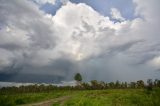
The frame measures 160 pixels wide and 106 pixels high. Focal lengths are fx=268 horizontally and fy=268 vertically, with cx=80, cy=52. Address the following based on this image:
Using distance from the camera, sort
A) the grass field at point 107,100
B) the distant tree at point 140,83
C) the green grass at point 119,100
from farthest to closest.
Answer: the distant tree at point 140,83 < the grass field at point 107,100 < the green grass at point 119,100

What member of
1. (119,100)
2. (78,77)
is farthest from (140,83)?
(119,100)

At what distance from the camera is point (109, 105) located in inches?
1650

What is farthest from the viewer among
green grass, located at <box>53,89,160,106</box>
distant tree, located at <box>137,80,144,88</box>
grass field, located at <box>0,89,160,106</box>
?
distant tree, located at <box>137,80,144,88</box>

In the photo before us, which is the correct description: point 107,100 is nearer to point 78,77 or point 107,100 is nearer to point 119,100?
point 119,100

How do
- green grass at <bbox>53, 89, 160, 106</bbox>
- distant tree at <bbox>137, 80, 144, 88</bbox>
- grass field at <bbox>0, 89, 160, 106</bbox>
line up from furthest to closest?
1. distant tree at <bbox>137, 80, 144, 88</bbox>
2. grass field at <bbox>0, 89, 160, 106</bbox>
3. green grass at <bbox>53, 89, 160, 106</bbox>

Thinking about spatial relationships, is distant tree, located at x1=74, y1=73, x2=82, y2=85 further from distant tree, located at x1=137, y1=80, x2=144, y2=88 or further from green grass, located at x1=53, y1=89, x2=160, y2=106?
green grass, located at x1=53, y1=89, x2=160, y2=106

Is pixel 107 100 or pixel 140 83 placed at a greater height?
pixel 140 83

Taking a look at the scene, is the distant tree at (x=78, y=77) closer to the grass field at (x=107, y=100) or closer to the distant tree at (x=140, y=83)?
the distant tree at (x=140, y=83)

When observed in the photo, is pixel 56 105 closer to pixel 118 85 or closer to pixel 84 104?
pixel 84 104

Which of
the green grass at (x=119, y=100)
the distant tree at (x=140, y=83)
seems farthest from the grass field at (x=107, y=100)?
the distant tree at (x=140, y=83)

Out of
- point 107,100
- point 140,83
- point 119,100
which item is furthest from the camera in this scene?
point 140,83

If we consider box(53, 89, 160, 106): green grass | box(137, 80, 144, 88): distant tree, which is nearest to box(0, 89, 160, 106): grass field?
box(53, 89, 160, 106): green grass

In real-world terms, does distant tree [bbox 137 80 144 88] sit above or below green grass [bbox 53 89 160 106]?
above

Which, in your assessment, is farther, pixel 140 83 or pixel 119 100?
pixel 140 83
